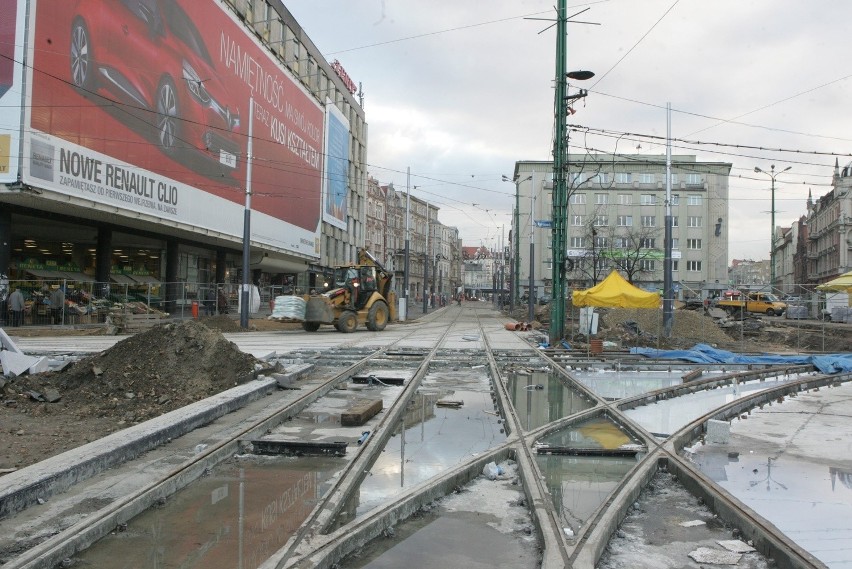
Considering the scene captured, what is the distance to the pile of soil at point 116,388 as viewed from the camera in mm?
7516

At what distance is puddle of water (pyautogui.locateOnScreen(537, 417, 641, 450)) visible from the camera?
25.5ft

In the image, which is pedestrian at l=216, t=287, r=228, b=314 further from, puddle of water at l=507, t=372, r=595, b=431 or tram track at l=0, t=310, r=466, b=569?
tram track at l=0, t=310, r=466, b=569

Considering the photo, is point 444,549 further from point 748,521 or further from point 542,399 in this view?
point 542,399

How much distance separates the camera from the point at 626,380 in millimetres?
14328

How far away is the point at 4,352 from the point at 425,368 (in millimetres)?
8052

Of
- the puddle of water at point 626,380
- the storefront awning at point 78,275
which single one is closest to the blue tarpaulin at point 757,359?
the puddle of water at point 626,380

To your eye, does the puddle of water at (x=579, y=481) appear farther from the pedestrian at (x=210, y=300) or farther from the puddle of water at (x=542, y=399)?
the pedestrian at (x=210, y=300)

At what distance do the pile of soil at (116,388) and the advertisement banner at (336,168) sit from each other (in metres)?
46.1

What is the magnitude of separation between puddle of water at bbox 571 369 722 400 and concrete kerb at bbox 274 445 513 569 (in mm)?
6368

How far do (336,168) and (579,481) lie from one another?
185ft

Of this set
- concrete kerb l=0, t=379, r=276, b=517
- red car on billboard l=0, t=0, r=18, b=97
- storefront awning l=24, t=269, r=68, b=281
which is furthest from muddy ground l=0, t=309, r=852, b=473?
storefront awning l=24, t=269, r=68, b=281

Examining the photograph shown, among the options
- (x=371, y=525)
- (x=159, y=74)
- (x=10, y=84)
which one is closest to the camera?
(x=371, y=525)

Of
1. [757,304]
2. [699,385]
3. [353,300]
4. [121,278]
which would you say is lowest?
[699,385]

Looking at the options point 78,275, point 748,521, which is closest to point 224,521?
point 748,521
